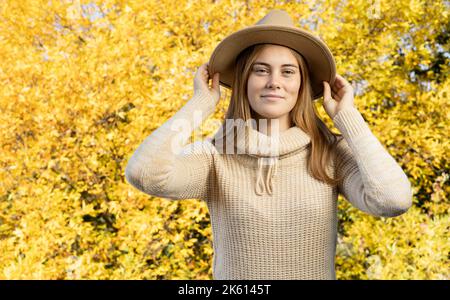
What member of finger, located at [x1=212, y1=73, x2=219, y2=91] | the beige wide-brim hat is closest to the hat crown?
the beige wide-brim hat

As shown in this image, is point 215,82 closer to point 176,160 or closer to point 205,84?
point 205,84

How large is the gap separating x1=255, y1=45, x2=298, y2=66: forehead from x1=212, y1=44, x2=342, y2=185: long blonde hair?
14mm

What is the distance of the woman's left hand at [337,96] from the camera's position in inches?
59.8

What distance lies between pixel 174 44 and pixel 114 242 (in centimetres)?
159

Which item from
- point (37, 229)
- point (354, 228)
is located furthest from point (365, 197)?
point (37, 229)

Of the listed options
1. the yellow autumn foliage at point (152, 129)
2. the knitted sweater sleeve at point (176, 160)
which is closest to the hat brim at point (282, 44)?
the knitted sweater sleeve at point (176, 160)

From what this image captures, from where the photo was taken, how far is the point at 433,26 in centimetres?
402

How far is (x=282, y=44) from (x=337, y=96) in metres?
0.23

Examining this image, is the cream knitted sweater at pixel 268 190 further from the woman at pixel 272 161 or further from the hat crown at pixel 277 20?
the hat crown at pixel 277 20

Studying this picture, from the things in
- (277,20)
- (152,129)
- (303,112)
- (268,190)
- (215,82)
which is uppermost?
(152,129)

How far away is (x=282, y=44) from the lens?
5.04 ft

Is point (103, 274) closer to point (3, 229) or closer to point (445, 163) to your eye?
point (3, 229)

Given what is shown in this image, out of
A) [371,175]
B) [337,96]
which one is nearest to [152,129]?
[337,96]

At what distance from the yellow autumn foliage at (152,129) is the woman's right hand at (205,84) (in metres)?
1.82
